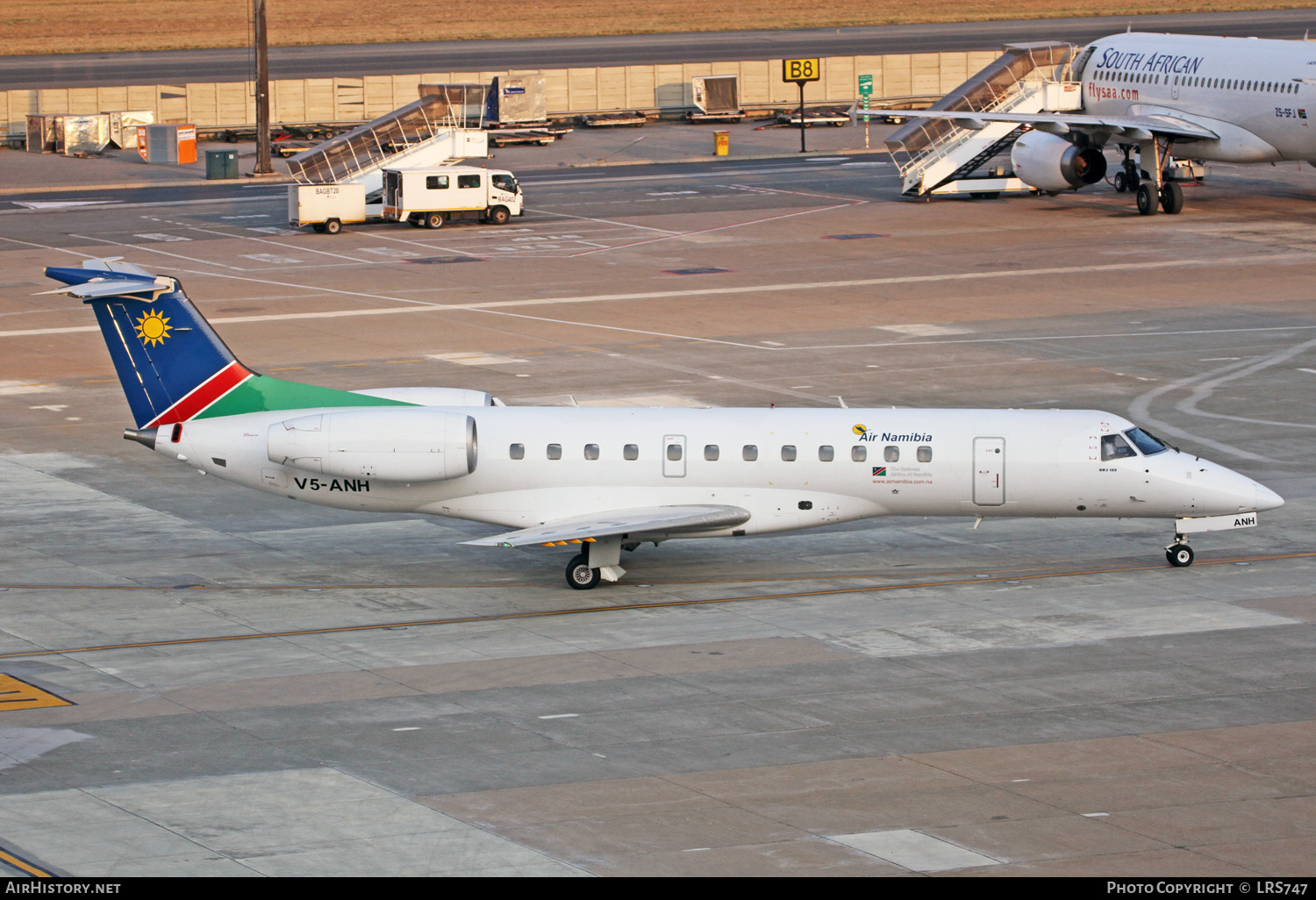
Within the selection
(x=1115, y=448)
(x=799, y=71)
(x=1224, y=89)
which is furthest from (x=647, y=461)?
(x=799, y=71)

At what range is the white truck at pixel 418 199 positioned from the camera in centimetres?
7181

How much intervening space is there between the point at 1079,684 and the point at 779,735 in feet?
15.7

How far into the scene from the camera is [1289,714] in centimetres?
2433

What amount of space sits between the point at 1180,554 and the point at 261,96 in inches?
2454

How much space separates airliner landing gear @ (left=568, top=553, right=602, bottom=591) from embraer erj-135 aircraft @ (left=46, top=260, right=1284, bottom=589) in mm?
22

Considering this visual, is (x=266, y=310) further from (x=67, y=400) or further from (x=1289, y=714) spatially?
(x=1289, y=714)

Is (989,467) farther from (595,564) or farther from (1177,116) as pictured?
(1177,116)

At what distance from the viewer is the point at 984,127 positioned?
7838 centimetres

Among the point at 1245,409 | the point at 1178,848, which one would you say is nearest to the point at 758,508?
the point at 1178,848

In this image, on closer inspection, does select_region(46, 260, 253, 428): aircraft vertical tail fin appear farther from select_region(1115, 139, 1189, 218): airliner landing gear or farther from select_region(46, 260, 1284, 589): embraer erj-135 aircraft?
select_region(1115, 139, 1189, 218): airliner landing gear

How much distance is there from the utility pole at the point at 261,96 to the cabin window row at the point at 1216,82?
37581 mm

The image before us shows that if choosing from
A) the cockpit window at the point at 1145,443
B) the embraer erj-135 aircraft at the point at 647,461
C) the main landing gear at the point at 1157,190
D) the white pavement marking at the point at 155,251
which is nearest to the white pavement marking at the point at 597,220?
the white pavement marking at the point at 155,251

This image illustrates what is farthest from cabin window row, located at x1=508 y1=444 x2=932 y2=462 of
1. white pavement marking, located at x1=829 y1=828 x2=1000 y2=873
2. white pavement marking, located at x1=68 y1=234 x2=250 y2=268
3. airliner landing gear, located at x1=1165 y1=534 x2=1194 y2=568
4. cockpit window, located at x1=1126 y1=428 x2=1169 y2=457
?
white pavement marking, located at x1=68 y1=234 x2=250 y2=268

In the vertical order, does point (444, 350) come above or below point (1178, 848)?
above
